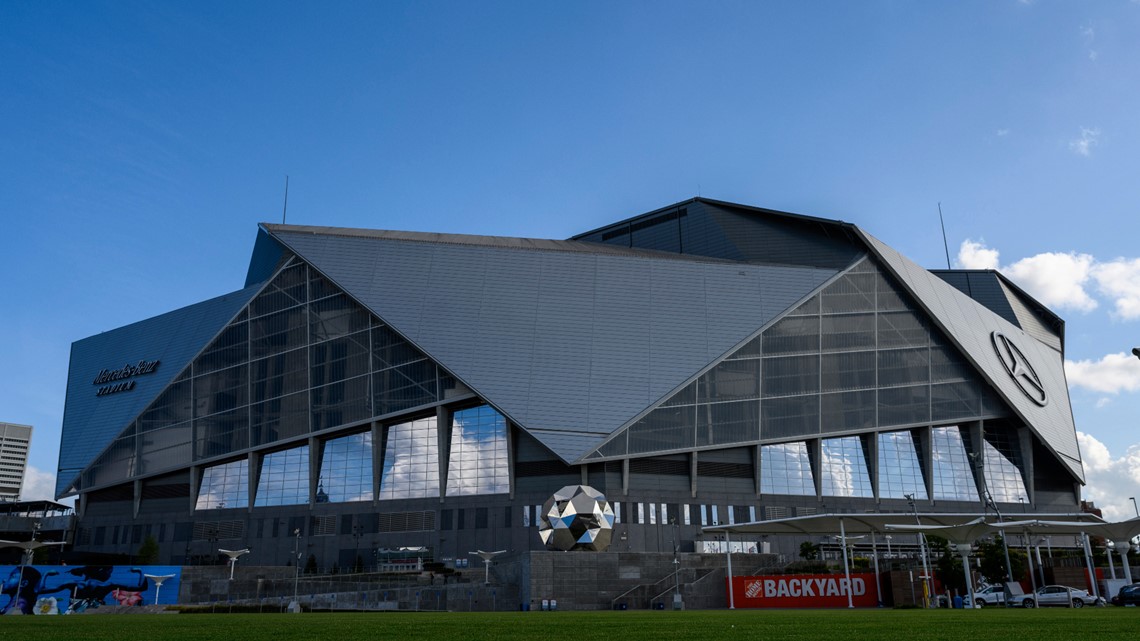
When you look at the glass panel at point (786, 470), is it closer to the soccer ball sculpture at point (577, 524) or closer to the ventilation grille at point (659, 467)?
the ventilation grille at point (659, 467)

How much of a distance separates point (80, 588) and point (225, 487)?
80.2ft

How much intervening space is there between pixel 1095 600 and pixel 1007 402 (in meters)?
40.5

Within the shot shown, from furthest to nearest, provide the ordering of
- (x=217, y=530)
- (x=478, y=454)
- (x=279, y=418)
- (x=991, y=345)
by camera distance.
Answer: (x=991, y=345) → (x=217, y=530) → (x=279, y=418) → (x=478, y=454)

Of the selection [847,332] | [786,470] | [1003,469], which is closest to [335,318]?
[786,470]

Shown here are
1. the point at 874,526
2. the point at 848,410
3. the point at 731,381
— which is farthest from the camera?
the point at 848,410

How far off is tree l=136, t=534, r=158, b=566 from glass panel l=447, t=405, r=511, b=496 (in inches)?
1035

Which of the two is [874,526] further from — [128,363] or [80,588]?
[128,363]

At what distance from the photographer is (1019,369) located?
78.3 m

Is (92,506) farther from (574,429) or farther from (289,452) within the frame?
(574,429)

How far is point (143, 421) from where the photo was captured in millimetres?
75812

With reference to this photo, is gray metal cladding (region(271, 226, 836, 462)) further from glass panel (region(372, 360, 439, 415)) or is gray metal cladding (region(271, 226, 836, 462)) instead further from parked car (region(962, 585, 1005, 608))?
parked car (region(962, 585, 1005, 608))

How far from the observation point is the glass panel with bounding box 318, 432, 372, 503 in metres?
71.6

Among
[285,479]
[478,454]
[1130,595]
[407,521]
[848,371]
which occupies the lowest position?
[1130,595]

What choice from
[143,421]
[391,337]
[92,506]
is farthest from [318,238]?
[92,506]
